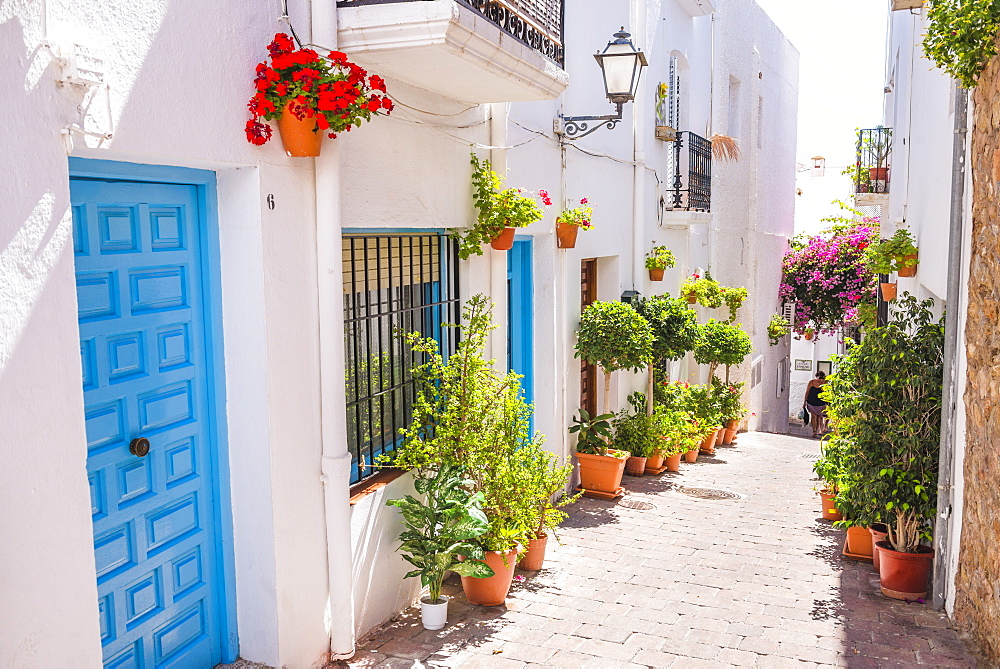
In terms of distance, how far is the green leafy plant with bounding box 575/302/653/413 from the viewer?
9.25 meters

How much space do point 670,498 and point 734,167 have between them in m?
8.62

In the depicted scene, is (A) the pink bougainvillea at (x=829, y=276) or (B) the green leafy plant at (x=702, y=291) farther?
(A) the pink bougainvillea at (x=829, y=276)

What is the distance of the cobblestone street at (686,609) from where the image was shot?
539 centimetres

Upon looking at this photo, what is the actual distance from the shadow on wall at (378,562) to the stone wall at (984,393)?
3631mm

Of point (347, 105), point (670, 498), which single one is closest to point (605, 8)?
point (670, 498)

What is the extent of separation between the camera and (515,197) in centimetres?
682

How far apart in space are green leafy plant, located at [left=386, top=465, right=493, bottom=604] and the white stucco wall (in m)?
0.75

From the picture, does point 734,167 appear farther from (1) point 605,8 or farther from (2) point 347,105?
→ (2) point 347,105

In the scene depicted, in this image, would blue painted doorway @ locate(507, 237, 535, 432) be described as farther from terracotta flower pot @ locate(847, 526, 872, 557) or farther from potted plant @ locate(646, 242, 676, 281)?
potted plant @ locate(646, 242, 676, 281)

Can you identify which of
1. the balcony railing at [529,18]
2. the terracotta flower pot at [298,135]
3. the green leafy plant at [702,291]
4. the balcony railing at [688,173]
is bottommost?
the green leafy plant at [702,291]

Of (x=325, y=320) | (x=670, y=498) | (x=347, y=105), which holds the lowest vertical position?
(x=670, y=498)

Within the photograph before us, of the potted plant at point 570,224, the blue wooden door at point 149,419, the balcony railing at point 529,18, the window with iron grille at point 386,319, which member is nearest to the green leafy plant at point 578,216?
the potted plant at point 570,224

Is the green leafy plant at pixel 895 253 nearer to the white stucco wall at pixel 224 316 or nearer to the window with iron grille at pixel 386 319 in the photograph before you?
the window with iron grille at pixel 386 319

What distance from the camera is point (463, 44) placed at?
16.0 ft
